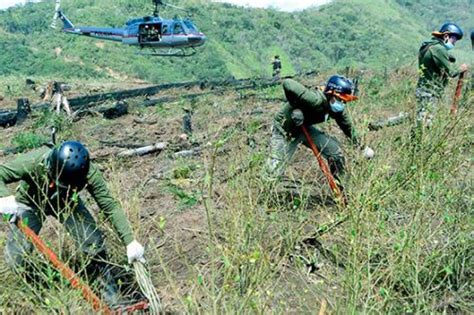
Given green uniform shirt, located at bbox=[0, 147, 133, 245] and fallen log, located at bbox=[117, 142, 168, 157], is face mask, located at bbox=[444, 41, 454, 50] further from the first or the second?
green uniform shirt, located at bbox=[0, 147, 133, 245]

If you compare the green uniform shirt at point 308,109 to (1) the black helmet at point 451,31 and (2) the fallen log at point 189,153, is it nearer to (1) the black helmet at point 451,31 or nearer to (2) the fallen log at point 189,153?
(1) the black helmet at point 451,31

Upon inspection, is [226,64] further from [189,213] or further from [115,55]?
[189,213]

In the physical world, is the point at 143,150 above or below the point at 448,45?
below

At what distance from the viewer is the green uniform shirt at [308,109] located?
5242 mm

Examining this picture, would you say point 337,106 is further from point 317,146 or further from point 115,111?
point 115,111

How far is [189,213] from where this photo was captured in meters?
5.62

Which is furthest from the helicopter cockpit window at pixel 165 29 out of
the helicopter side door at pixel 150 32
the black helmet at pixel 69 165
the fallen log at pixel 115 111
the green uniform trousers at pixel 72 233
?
the black helmet at pixel 69 165

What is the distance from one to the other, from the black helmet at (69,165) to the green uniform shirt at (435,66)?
409 centimetres

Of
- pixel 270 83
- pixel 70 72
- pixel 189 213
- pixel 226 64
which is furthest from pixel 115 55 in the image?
pixel 189 213

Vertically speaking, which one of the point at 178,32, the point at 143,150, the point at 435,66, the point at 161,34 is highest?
the point at 435,66

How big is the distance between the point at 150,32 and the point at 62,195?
60.3 ft

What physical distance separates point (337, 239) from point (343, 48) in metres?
80.1

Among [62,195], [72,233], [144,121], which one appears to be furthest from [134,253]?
[144,121]

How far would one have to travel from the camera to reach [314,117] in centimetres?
542
